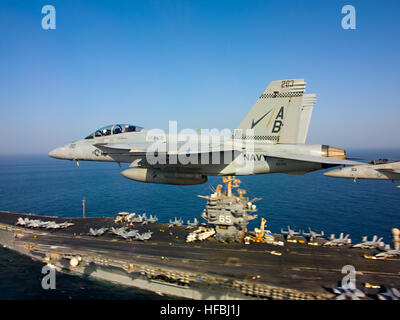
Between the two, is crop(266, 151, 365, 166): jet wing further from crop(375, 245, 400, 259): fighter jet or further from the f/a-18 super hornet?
crop(375, 245, 400, 259): fighter jet

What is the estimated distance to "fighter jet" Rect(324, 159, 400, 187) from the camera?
61.0 ft

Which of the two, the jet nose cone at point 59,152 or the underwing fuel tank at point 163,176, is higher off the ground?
the jet nose cone at point 59,152

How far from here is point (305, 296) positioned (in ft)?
47.5

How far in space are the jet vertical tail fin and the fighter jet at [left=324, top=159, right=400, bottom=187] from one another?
311 inches

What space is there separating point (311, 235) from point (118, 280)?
19256mm

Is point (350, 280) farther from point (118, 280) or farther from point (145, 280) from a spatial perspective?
point (118, 280)

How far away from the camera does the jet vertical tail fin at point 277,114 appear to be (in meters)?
13.5

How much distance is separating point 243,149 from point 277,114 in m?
2.83

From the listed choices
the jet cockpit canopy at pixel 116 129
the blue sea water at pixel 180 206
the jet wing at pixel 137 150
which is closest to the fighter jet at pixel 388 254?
the blue sea water at pixel 180 206

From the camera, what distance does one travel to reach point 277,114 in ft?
45.4

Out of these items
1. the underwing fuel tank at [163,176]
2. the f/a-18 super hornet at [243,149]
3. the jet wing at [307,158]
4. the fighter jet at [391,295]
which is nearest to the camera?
the jet wing at [307,158]

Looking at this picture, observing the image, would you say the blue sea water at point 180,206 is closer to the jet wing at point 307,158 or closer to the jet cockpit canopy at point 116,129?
the jet cockpit canopy at point 116,129

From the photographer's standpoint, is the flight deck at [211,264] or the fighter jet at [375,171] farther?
the fighter jet at [375,171]

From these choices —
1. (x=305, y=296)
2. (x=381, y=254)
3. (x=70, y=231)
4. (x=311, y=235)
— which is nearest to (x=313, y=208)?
(x=311, y=235)
